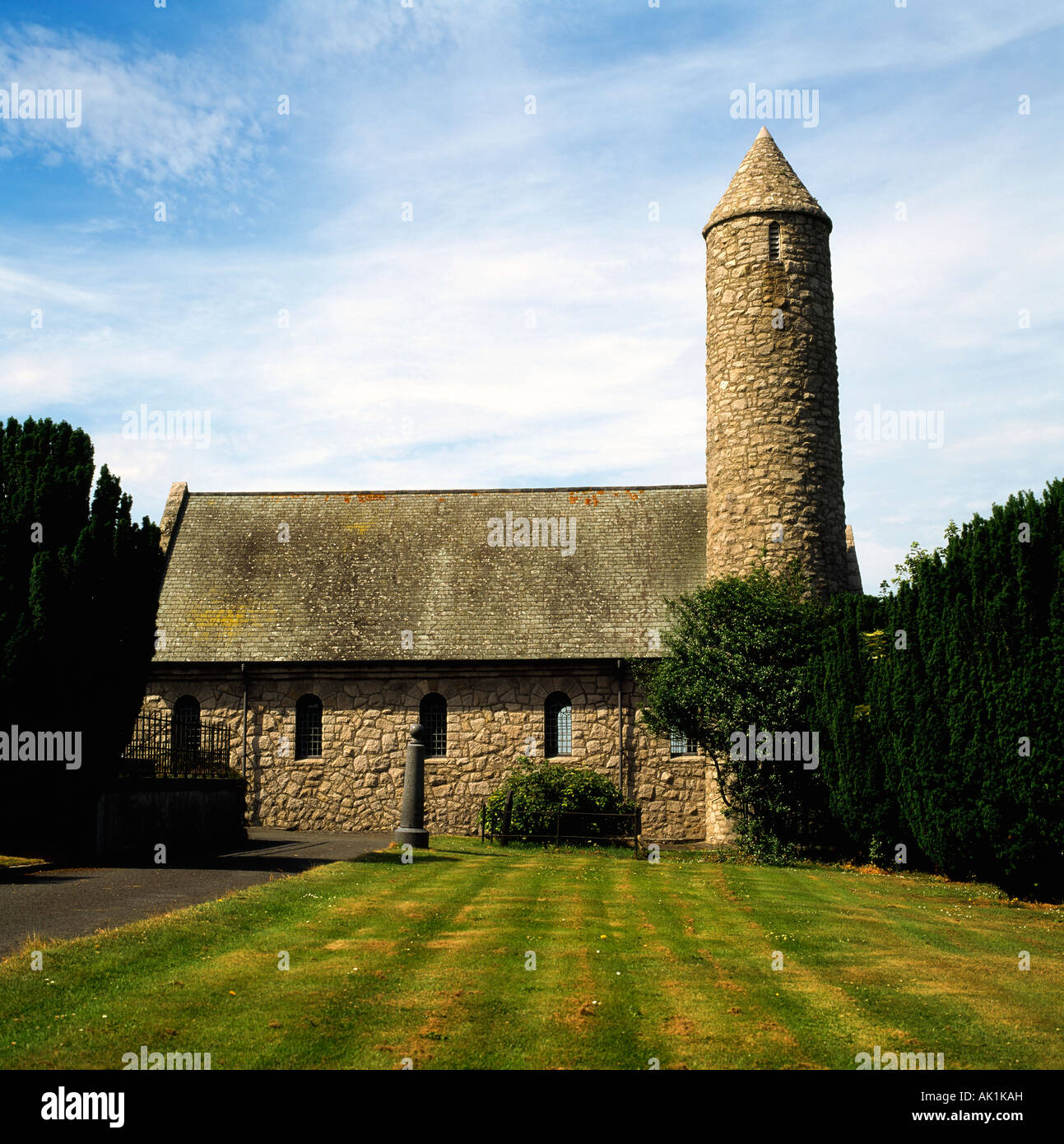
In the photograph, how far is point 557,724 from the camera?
25188mm

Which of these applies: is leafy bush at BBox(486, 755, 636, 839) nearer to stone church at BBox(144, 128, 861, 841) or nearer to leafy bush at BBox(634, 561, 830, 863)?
leafy bush at BBox(634, 561, 830, 863)

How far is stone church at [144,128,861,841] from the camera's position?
23969mm

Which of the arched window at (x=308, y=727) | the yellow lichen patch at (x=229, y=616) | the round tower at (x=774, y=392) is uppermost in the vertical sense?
the round tower at (x=774, y=392)

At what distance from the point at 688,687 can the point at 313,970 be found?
1312cm

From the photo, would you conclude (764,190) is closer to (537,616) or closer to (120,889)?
(537,616)

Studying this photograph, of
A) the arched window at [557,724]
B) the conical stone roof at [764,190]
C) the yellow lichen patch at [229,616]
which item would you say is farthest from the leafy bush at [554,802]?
the conical stone roof at [764,190]

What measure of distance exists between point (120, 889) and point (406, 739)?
40.7 feet

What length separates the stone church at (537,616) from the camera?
78.6 ft

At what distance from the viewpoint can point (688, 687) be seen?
20797mm

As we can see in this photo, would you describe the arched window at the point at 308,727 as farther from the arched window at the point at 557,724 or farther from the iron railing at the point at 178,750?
the arched window at the point at 557,724

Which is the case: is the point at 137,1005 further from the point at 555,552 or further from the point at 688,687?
the point at 555,552

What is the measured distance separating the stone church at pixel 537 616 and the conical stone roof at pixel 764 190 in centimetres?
6

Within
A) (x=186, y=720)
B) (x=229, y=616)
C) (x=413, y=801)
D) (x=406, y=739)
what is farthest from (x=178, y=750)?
(x=413, y=801)

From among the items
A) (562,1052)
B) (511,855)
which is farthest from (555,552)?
(562,1052)
